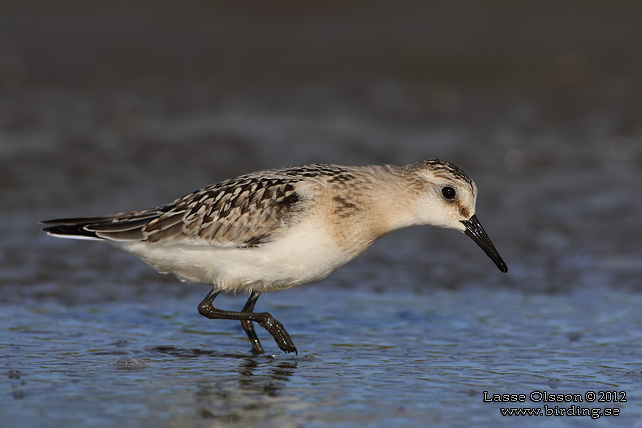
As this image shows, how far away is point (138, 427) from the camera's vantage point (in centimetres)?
652

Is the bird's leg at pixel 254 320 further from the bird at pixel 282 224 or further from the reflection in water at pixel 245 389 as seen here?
the reflection in water at pixel 245 389

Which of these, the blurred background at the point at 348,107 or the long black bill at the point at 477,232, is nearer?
the long black bill at the point at 477,232

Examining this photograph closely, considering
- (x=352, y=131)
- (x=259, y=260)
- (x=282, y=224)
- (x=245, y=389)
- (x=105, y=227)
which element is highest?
(x=352, y=131)

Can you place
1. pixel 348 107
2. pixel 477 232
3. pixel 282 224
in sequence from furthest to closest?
pixel 348 107 < pixel 477 232 < pixel 282 224

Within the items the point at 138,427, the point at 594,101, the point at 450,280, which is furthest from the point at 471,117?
the point at 138,427

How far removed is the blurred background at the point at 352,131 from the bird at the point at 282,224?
68 cm

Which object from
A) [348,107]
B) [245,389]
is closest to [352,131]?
[348,107]

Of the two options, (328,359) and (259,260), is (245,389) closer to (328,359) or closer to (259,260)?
(328,359)

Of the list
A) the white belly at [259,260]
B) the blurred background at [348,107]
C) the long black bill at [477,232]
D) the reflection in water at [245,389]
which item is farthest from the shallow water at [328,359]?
the blurred background at [348,107]

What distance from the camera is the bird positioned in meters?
8.34

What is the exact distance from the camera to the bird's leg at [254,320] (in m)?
8.53

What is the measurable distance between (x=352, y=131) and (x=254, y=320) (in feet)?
25.7

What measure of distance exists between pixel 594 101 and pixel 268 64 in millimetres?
5765

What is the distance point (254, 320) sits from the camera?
28.6 ft
